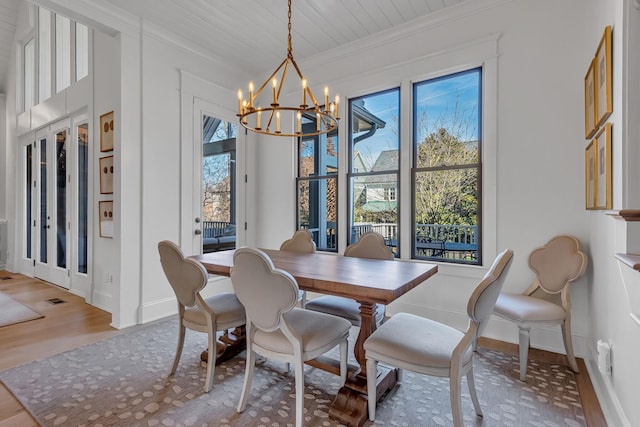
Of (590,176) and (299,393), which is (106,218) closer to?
(299,393)

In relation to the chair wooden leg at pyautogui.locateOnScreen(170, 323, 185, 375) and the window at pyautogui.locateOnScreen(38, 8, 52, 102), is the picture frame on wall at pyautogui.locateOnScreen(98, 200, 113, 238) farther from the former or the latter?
the window at pyautogui.locateOnScreen(38, 8, 52, 102)

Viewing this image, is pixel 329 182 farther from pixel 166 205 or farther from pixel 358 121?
pixel 166 205

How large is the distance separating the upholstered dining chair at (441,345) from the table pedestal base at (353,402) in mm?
56

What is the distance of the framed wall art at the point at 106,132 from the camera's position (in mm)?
3529

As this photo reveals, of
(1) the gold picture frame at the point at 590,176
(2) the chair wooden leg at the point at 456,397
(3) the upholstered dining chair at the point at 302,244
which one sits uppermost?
(1) the gold picture frame at the point at 590,176

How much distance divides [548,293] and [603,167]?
1183mm

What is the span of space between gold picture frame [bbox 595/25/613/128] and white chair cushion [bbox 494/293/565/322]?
1297 mm

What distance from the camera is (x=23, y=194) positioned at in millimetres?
5625

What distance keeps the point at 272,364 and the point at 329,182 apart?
234cm

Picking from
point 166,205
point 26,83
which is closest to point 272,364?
point 166,205

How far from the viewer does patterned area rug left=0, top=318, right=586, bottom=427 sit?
1807mm

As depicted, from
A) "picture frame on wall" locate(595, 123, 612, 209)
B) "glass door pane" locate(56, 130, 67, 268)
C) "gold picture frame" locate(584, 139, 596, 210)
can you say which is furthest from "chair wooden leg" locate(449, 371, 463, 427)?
"glass door pane" locate(56, 130, 67, 268)

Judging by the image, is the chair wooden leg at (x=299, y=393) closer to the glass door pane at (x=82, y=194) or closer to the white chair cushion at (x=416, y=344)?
the white chair cushion at (x=416, y=344)

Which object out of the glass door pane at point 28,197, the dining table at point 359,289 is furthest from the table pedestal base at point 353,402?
the glass door pane at point 28,197
